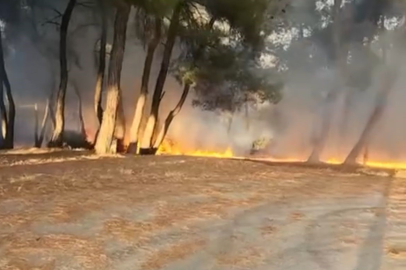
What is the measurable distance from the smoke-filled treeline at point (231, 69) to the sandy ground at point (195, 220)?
14.4ft

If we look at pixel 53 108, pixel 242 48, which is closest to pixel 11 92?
pixel 53 108

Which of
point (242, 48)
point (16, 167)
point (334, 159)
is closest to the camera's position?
point (16, 167)

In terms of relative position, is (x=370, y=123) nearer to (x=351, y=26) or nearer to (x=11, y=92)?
(x=351, y=26)

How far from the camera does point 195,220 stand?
5520 mm

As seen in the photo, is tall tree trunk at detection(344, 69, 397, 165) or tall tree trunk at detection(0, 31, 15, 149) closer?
tall tree trunk at detection(344, 69, 397, 165)

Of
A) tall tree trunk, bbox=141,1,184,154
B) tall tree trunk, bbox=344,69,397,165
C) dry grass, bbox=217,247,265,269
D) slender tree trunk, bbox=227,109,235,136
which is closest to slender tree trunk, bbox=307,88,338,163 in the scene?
tall tree trunk, bbox=344,69,397,165

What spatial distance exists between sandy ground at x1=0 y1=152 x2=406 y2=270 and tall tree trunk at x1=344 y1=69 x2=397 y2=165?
5349 millimetres

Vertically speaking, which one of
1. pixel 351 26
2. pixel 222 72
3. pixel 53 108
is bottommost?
pixel 53 108

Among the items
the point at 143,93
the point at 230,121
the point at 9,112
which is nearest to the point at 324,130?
the point at 230,121

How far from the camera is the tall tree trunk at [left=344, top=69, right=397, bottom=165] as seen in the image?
45.3 feet

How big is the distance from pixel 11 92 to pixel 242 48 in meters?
6.51

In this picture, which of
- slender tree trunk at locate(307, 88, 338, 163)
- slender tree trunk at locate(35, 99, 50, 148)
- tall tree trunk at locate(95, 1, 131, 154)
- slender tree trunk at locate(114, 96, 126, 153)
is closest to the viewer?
tall tree trunk at locate(95, 1, 131, 154)

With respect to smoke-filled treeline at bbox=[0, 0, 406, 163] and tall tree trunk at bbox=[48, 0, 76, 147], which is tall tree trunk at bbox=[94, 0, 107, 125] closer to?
smoke-filled treeline at bbox=[0, 0, 406, 163]

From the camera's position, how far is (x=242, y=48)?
13719 millimetres
